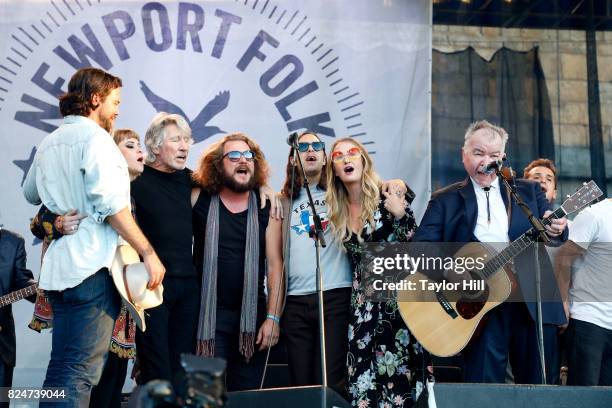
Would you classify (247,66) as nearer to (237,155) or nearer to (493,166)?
(237,155)

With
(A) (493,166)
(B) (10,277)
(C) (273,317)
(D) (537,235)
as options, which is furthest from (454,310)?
(B) (10,277)

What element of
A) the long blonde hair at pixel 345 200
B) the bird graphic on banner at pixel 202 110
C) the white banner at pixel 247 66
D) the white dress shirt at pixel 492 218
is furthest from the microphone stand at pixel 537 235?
the bird graphic on banner at pixel 202 110

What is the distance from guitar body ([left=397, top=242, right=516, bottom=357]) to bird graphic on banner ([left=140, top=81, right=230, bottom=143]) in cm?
187

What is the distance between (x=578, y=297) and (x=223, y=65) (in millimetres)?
2721

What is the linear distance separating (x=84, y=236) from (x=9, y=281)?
1.98m

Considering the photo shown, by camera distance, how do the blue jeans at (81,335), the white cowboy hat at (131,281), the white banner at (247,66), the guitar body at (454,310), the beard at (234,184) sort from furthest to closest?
the white banner at (247,66) → the beard at (234,184) → the guitar body at (454,310) → the white cowboy hat at (131,281) → the blue jeans at (81,335)

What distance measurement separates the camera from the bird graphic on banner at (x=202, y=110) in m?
6.06

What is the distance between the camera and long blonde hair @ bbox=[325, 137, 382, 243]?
→ 4.97 meters

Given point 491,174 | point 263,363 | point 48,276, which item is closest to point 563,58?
point 491,174

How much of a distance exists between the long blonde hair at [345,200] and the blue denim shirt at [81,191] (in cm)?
136

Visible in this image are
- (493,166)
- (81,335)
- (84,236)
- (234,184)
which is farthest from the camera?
(234,184)

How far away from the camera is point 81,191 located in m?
4.00

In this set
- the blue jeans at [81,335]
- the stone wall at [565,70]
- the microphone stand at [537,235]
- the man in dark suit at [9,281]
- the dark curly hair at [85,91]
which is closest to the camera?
the blue jeans at [81,335]

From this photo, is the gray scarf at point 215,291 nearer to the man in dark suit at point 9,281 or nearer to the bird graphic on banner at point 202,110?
the bird graphic on banner at point 202,110
